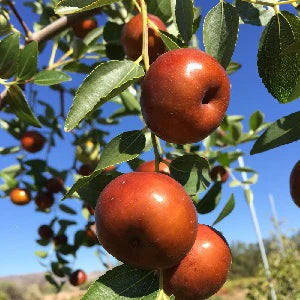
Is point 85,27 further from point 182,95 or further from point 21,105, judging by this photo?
point 182,95

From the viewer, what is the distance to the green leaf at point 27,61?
1.66 m

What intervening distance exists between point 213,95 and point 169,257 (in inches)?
13.4

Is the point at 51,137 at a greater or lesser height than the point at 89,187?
lesser

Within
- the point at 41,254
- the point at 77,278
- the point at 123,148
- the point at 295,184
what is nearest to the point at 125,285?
the point at 123,148

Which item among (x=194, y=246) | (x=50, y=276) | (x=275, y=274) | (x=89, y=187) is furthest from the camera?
(x=275, y=274)

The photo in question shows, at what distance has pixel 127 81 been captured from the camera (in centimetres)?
90

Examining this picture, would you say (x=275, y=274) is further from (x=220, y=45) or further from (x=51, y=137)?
(x=220, y=45)

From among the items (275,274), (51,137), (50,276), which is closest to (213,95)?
(51,137)

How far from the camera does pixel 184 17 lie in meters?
1.18

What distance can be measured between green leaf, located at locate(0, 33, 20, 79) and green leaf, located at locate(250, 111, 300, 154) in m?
0.89

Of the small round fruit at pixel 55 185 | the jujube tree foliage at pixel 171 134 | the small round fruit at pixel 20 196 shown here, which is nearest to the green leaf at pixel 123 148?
the jujube tree foliage at pixel 171 134

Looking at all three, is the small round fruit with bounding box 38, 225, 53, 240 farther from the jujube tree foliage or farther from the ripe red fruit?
the jujube tree foliage

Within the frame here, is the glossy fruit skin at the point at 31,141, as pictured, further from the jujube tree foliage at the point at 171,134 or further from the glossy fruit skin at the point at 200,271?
the glossy fruit skin at the point at 200,271

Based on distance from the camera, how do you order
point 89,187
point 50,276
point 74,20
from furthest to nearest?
1. point 50,276
2. point 74,20
3. point 89,187
